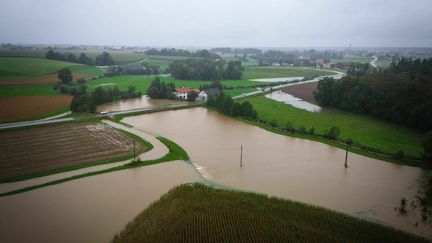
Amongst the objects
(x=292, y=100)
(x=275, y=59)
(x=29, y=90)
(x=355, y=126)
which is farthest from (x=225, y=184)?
(x=275, y=59)

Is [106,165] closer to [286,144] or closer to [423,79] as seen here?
[286,144]

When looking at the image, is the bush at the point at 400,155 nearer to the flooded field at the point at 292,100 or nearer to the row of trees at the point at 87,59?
the flooded field at the point at 292,100

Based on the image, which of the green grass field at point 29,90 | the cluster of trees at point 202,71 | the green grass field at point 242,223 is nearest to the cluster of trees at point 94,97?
the green grass field at point 29,90

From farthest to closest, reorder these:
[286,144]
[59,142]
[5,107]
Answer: [5,107], [286,144], [59,142]

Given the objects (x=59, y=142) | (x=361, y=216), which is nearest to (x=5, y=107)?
(x=59, y=142)

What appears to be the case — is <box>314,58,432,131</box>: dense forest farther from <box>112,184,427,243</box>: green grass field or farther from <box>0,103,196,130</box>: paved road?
<box>112,184,427,243</box>: green grass field

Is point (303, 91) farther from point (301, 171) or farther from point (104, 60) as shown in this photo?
point (104, 60)
